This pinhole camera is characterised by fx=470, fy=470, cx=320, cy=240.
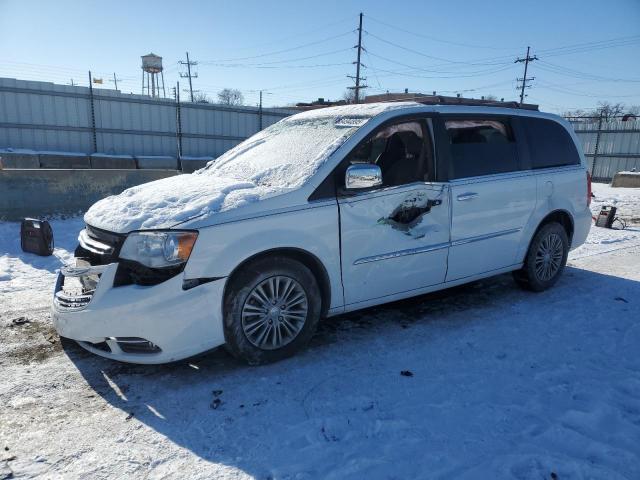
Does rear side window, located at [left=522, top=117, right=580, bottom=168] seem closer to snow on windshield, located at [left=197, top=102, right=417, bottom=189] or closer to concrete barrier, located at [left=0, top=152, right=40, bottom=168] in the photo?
snow on windshield, located at [left=197, top=102, right=417, bottom=189]

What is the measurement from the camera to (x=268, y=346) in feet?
11.2

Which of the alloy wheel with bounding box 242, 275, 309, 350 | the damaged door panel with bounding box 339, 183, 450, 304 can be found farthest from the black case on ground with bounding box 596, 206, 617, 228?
the alloy wheel with bounding box 242, 275, 309, 350

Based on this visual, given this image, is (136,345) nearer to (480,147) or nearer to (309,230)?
(309,230)

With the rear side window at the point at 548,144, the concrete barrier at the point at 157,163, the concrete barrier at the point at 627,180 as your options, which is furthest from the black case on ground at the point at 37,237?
the concrete barrier at the point at 627,180

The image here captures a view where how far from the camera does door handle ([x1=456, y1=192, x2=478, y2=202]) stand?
4227 millimetres

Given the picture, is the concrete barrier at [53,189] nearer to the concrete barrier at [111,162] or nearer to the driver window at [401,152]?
the driver window at [401,152]

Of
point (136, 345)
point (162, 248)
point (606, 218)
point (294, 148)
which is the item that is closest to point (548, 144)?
point (294, 148)

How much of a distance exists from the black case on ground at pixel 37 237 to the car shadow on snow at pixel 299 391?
298 centimetres

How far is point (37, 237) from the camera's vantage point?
6.08 metres

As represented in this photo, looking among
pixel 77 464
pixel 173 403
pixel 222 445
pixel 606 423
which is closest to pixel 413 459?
pixel 222 445

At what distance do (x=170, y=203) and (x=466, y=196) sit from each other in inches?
101

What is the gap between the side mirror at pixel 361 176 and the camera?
3.54 meters

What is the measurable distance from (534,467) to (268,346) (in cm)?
183

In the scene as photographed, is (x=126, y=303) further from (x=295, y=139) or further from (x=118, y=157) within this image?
(x=118, y=157)
